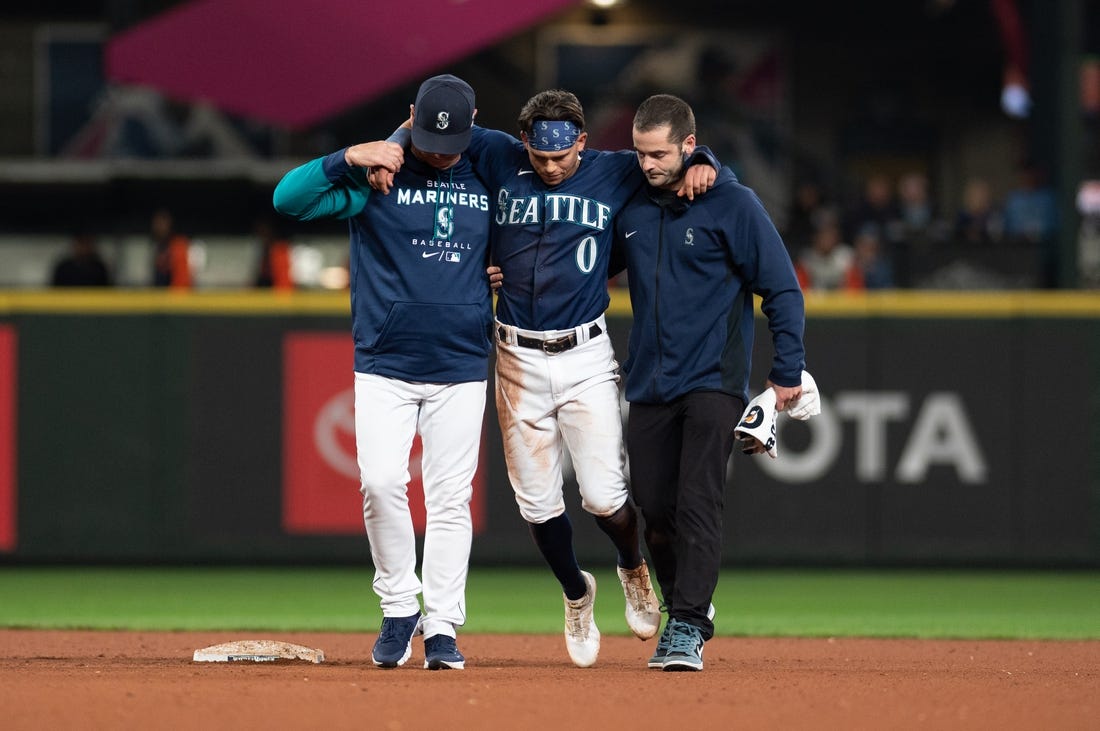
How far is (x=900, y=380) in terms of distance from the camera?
36.0 ft

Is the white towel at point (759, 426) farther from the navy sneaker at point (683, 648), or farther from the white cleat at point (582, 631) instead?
the white cleat at point (582, 631)

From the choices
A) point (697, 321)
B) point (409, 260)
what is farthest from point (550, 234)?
point (697, 321)

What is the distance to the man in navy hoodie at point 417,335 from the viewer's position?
20.4 ft

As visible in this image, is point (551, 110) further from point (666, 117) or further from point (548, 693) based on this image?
point (548, 693)

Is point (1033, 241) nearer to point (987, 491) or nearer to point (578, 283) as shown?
point (987, 491)

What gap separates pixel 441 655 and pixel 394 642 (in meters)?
0.22

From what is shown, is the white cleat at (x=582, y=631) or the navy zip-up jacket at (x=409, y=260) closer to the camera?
the navy zip-up jacket at (x=409, y=260)

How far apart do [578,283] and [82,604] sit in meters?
4.41

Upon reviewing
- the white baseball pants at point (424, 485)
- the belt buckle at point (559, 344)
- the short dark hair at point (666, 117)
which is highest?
the short dark hair at point (666, 117)

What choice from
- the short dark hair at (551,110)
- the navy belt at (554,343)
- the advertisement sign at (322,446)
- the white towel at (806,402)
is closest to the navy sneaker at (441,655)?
the navy belt at (554,343)

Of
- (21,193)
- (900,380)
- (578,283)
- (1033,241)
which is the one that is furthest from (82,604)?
(21,193)

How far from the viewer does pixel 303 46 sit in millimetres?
14844

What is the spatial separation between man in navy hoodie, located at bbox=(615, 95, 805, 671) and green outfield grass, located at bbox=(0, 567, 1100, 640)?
2090 mm

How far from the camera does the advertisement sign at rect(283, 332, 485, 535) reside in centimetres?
1087
